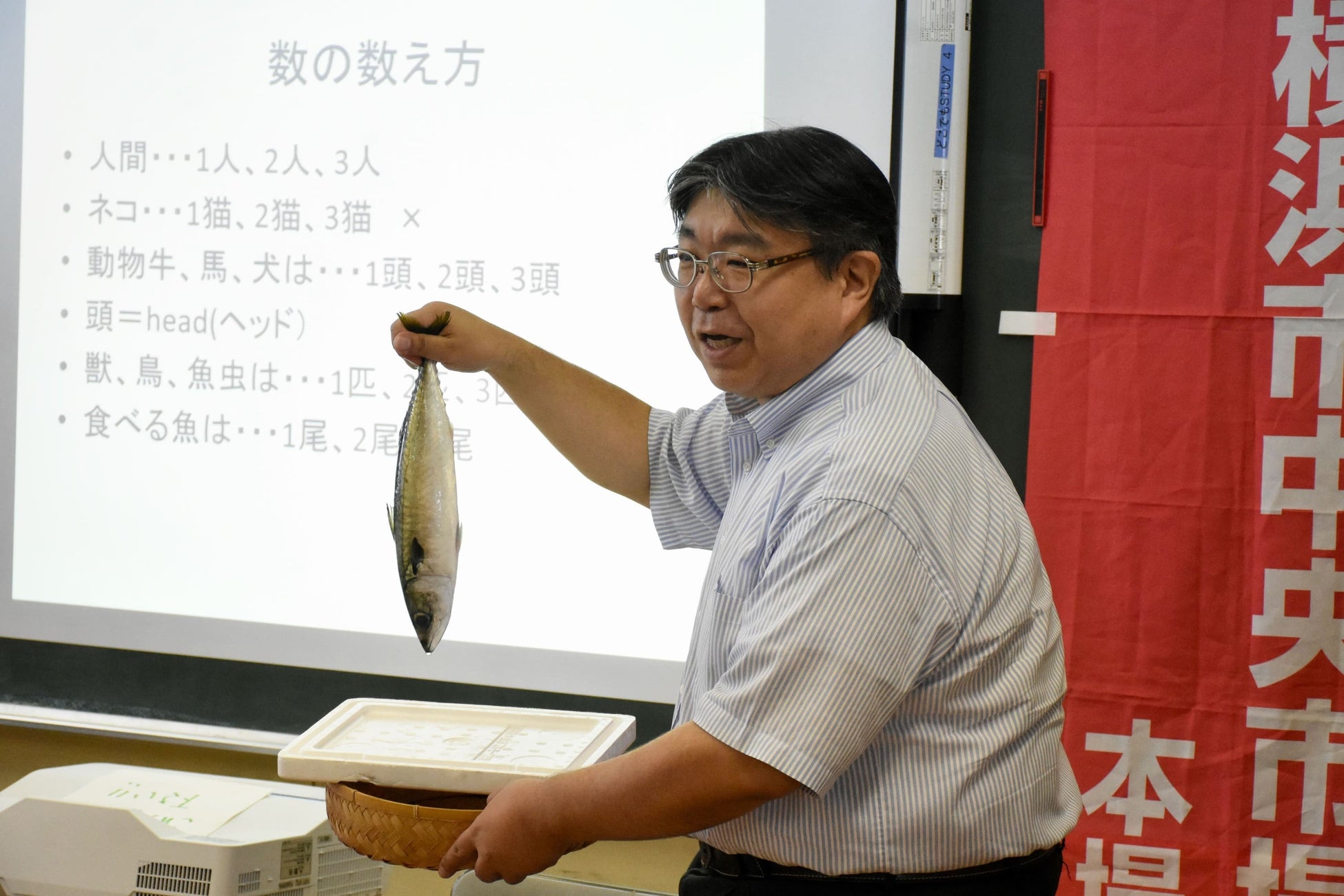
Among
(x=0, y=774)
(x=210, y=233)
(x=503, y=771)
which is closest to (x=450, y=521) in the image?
(x=503, y=771)

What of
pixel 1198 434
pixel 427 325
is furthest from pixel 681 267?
pixel 1198 434

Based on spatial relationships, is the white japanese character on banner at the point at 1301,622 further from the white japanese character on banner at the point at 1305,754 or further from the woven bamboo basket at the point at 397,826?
the woven bamboo basket at the point at 397,826

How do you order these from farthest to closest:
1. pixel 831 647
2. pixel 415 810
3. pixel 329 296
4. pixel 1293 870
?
pixel 329 296
pixel 1293 870
pixel 415 810
pixel 831 647

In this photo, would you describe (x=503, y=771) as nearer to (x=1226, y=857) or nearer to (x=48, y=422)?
(x=1226, y=857)

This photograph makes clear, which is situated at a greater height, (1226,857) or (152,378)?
(152,378)

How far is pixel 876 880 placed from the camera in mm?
1135

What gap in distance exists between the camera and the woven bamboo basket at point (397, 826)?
1.24 m

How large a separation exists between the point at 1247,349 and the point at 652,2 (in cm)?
123

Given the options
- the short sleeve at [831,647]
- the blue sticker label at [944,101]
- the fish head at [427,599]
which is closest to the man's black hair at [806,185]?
the short sleeve at [831,647]

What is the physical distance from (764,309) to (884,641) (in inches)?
15.6

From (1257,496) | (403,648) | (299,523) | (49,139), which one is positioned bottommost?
(403,648)

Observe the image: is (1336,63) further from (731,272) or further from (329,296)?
(329,296)

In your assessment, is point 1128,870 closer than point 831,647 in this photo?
No

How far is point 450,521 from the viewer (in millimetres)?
1352
